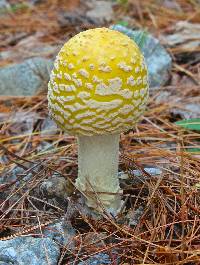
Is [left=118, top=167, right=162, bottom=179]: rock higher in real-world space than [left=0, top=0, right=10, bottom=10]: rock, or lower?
lower

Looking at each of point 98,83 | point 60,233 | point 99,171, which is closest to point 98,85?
point 98,83

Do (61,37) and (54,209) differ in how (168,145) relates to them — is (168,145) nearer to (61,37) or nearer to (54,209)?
(54,209)

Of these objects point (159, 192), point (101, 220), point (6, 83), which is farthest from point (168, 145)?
point (6, 83)

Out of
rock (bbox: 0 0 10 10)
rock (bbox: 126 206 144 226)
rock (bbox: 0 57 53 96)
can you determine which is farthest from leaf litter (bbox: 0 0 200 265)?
rock (bbox: 0 0 10 10)

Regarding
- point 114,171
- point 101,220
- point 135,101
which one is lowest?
point 101,220

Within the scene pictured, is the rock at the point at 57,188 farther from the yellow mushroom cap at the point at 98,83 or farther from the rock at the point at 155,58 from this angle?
the rock at the point at 155,58

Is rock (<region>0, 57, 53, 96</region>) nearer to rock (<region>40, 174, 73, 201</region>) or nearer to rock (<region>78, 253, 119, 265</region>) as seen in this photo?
rock (<region>40, 174, 73, 201</region>)
